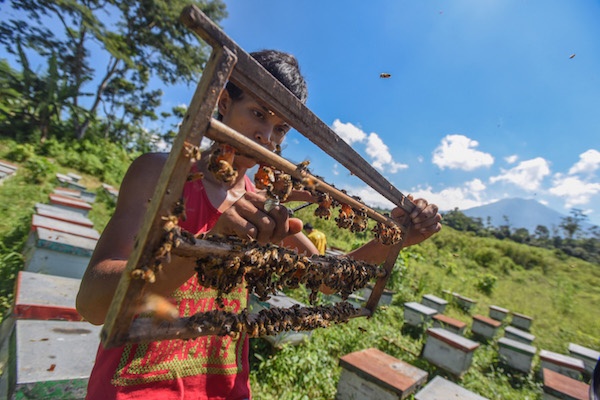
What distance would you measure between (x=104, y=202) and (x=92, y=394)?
13094 millimetres

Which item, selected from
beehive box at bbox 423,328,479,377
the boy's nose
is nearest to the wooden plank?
the boy's nose

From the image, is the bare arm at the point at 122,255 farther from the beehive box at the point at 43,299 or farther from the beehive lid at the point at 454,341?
the beehive lid at the point at 454,341

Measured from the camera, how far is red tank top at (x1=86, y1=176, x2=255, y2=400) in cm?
140

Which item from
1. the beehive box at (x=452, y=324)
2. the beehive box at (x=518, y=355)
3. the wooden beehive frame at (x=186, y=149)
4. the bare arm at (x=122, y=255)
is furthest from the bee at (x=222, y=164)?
the beehive box at (x=518, y=355)

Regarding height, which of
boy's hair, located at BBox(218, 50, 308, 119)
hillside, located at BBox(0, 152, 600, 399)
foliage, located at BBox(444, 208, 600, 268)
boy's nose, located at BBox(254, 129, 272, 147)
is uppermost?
foliage, located at BBox(444, 208, 600, 268)

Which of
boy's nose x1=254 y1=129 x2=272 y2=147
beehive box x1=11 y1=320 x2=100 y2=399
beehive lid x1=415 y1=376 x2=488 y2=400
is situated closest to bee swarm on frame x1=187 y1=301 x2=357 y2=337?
boy's nose x1=254 y1=129 x2=272 y2=147

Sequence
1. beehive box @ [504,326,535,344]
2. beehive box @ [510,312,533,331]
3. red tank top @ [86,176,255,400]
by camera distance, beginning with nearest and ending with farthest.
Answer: red tank top @ [86,176,255,400] → beehive box @ [504,326,535,344] → beehive box @ [510,312,533,331]

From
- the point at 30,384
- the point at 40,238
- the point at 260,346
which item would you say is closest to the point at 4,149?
the point at 40,238

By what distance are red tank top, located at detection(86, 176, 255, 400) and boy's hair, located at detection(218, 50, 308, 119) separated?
2.70ft

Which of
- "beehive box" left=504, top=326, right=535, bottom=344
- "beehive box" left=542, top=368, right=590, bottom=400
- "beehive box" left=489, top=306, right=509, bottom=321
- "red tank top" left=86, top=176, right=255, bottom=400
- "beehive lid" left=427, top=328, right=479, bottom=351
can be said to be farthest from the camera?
"beehive box" left=489, top=306, right=509, bottom=321

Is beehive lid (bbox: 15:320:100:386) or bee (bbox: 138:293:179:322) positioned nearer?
bee (bbox: 138:293:179:322)

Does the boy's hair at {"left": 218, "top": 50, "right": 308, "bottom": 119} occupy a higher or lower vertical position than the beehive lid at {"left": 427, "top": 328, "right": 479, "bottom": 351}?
higher

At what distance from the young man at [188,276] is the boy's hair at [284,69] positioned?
14mm

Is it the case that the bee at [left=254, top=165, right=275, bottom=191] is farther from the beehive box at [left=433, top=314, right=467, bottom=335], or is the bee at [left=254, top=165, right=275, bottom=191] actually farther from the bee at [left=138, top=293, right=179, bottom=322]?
the beehive box at [left=433, top=314, right=467, bottom=335]
